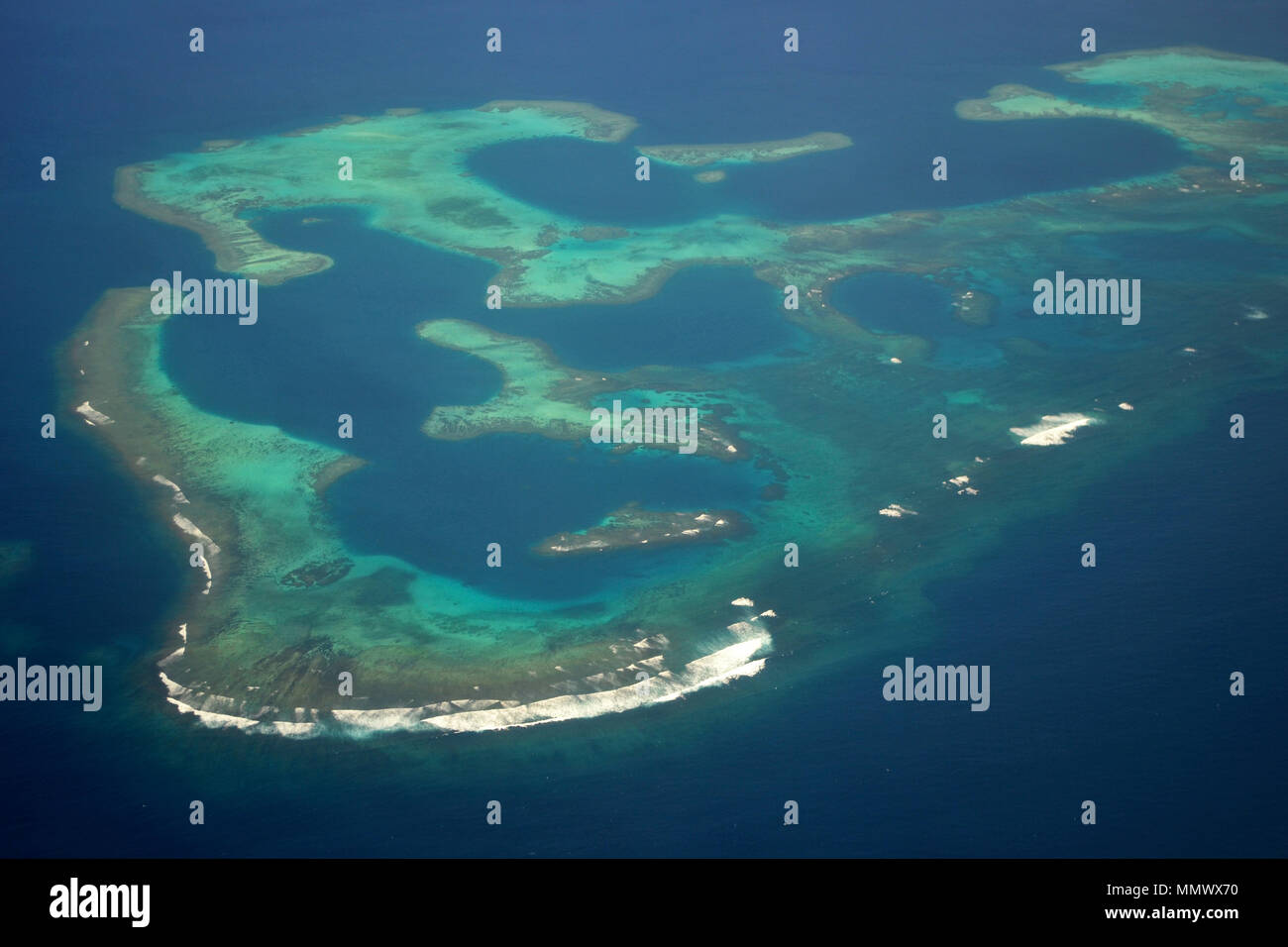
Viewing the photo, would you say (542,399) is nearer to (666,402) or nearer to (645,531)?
(666,402)

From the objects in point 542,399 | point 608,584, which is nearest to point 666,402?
point 542,399

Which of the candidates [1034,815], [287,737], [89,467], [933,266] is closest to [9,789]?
[287,737]

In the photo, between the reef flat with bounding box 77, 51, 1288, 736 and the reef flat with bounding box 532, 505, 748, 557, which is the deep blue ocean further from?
the reef flat with bounding box 77, 51, 1288, 736

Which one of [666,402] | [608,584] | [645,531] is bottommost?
[608,584]

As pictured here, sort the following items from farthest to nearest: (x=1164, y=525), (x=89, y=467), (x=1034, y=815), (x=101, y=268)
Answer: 1. (x=101, y=268)
2. (x=89, y=467)
3. (x=1164, y=525)
4. (x=1034, y=815)

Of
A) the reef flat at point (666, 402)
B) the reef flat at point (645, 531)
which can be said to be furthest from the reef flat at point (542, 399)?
the reef flat at point (645, 531)

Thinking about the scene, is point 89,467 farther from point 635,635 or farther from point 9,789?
point 635,635

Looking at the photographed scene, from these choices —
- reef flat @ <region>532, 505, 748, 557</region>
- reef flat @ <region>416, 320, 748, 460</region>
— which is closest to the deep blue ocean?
reef flat @ <region>532, 505, 748, 557</region>
